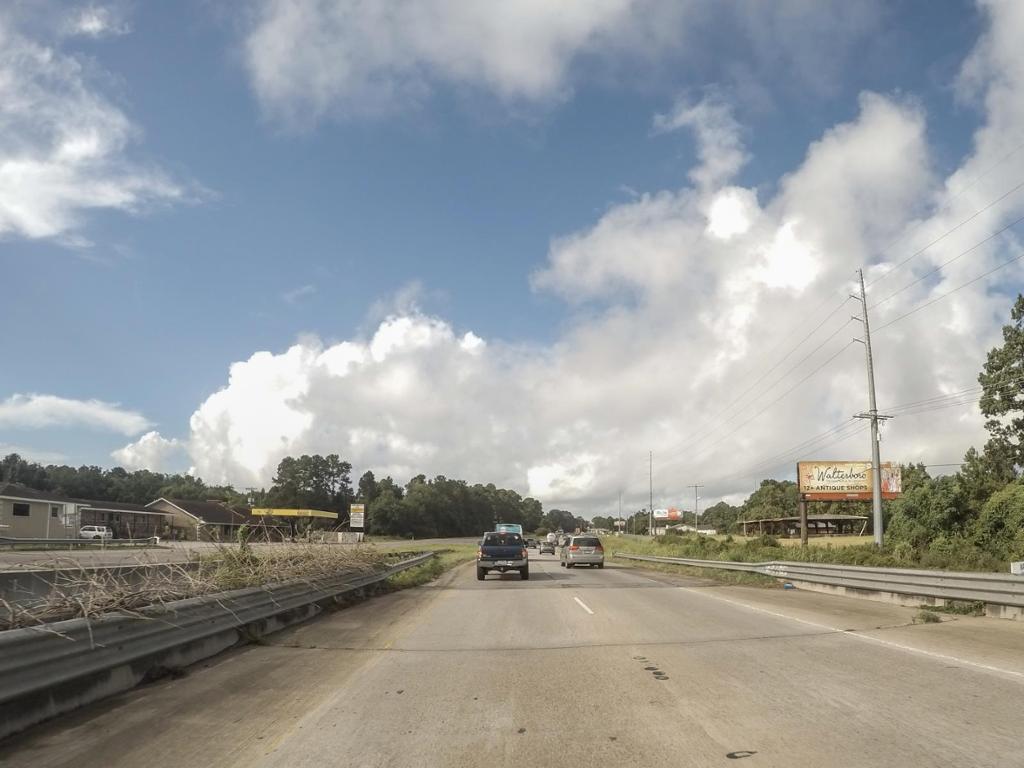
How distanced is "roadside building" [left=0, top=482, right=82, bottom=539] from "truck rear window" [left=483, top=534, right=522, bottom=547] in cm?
3445

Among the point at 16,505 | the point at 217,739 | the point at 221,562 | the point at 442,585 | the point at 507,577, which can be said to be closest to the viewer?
the point at 217,739

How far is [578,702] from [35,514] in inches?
2256

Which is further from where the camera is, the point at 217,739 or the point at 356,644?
the point at 356,644

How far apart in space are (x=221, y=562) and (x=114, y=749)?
7.71 metres

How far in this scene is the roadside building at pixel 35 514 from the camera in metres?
48.7

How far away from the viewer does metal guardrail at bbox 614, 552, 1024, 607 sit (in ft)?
47.1

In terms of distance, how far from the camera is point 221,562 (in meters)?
13.3

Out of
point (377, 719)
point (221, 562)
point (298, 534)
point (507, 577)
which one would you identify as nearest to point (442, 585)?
point (507, 577)

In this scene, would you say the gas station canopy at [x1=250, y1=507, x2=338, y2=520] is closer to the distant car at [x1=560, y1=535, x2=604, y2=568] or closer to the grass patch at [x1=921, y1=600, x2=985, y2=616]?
the distant car at [x1=560, y1=535, x2=604, y2=568]

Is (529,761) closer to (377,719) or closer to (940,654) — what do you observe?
(377,719)

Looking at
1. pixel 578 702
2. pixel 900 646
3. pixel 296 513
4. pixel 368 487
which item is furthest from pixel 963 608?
pixel 368 487

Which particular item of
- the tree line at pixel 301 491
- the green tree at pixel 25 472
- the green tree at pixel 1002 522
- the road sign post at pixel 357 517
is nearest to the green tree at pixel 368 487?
the tree line at pixel 301 491

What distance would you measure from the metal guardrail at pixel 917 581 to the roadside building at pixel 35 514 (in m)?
46.3

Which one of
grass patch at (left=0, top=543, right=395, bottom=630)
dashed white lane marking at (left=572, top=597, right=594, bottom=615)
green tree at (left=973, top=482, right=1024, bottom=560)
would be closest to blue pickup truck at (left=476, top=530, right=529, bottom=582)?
dashed white lane marking at (left=572, top=597, right=594, bottom=615)
